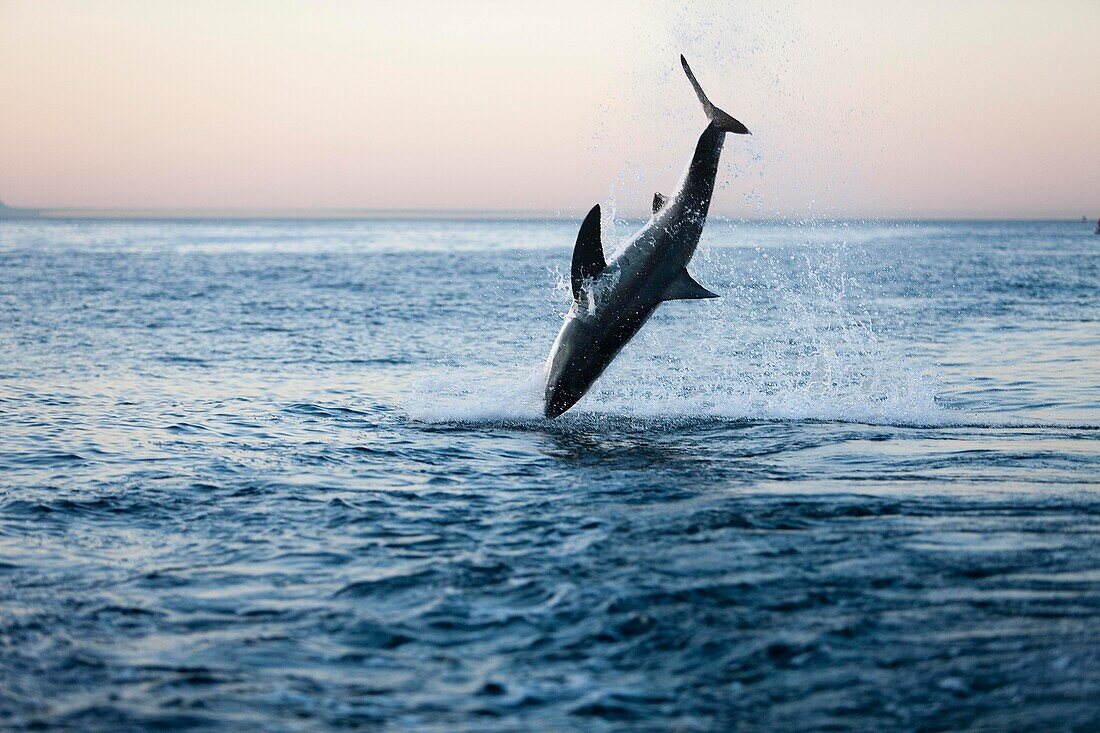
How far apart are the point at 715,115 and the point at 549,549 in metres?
7.27

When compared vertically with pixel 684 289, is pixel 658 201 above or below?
above

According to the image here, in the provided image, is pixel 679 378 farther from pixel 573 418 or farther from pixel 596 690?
pixel 596 690

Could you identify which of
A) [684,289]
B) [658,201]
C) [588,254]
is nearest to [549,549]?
[588,254]

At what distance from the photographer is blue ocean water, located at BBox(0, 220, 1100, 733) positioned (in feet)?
20.3

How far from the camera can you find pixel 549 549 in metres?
8.94

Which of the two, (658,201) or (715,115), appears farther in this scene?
(658,201)

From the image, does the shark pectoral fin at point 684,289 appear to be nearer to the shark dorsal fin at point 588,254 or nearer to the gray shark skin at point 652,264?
the gray shark skin at point 652,264

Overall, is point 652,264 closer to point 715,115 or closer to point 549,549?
point 715,115

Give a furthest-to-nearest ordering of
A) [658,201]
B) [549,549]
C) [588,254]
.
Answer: [658,201] < [588,254] < [549,549]

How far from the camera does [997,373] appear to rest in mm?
20484

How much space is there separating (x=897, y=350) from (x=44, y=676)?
22008mm

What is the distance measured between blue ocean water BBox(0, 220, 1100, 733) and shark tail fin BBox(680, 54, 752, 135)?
3.93 m

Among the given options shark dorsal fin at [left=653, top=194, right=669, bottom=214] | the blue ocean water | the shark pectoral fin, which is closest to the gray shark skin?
the shark pectoral fin

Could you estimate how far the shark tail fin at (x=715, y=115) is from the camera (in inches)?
540
